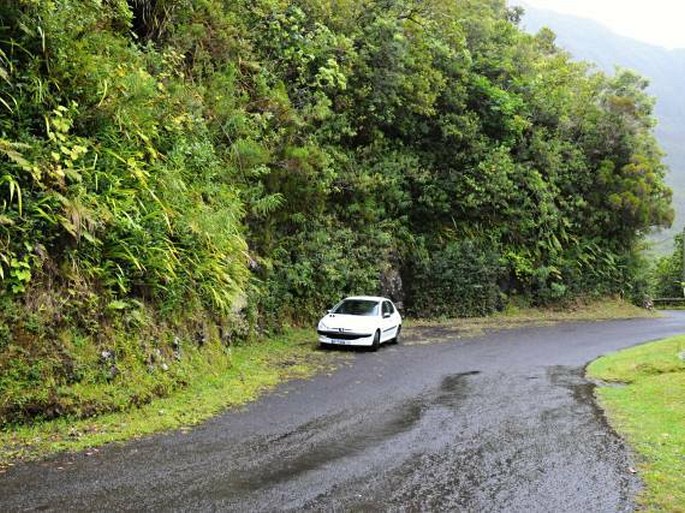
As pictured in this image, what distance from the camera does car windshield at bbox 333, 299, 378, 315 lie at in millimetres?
18156

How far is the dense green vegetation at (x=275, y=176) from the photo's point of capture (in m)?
9.32

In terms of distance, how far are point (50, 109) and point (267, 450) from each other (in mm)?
6543

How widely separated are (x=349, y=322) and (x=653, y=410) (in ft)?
27.2

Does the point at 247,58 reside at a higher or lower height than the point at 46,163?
higher

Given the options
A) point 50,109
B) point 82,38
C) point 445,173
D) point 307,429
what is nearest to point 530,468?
point 307,429

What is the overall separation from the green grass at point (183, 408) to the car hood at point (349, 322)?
1.10 m

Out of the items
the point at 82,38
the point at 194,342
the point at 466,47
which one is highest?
the point at 466,47

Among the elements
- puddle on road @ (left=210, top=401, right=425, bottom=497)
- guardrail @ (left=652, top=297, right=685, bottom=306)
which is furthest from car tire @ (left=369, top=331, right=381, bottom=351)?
guardrail @ (left=652, top=297, right=685, bottom=306)

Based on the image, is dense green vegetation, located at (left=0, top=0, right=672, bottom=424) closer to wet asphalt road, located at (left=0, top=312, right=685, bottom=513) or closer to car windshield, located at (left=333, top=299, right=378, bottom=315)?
car windshield, located at (left=333, top=299, right=378, bottom=315)

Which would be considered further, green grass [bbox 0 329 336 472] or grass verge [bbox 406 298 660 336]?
grass verge [bbox 406 298 660 336]

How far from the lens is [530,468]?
7.63 meters

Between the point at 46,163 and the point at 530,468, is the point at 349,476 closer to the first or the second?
the point at 530,468

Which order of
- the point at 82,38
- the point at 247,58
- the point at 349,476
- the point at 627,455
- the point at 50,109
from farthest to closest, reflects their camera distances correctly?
the point at 247,58, the point at 82,38, the point at 50,109, the point at 627,455, the point at 349,476

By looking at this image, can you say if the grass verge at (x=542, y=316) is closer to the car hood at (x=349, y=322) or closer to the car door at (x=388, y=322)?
the car door at (x=388, y=322)
